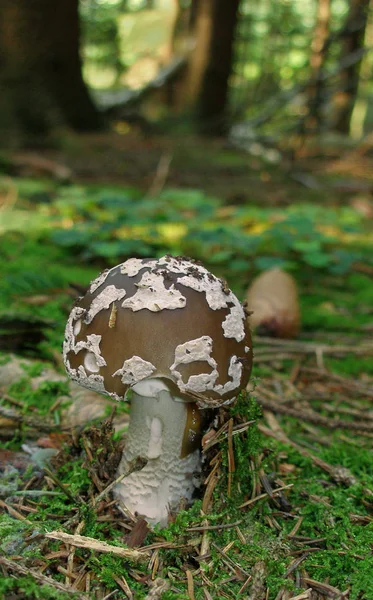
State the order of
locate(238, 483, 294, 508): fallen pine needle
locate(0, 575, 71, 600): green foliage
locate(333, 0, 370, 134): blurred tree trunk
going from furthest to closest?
locate(333, 0, 370, 134): blurred tree trunk
locate(238, 483, 294, 508): fallen pine needle
locate(0, 575, 71, 600): green foliage

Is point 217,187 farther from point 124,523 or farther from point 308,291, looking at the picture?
point 124,523

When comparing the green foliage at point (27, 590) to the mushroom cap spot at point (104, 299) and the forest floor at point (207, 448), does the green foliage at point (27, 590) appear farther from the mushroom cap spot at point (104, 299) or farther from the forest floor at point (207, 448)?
the mushroom cap spot at point (104, 299)

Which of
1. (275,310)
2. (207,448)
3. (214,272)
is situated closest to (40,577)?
(207,448)

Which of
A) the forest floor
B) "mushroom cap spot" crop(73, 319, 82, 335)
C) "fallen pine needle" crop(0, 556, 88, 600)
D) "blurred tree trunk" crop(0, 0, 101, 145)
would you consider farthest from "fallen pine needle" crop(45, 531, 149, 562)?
"blurred tree trunk" crop(0, 0, 101, 145)

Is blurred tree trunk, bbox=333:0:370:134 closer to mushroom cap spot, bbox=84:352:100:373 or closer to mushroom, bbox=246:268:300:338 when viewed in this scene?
mushroom, bbox=246:268:300:338

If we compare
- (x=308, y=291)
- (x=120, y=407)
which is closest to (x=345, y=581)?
(x=120, y=407)

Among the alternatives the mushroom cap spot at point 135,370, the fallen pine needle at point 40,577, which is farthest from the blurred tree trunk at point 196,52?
the fallen pine needle at point 40,577

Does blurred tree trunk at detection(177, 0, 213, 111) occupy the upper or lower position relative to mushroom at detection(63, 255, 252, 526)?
upper

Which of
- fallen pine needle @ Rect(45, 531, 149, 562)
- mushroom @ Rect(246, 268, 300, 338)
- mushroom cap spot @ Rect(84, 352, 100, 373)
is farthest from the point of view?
mushroom @ Rect(246, 268, 300, 338)
